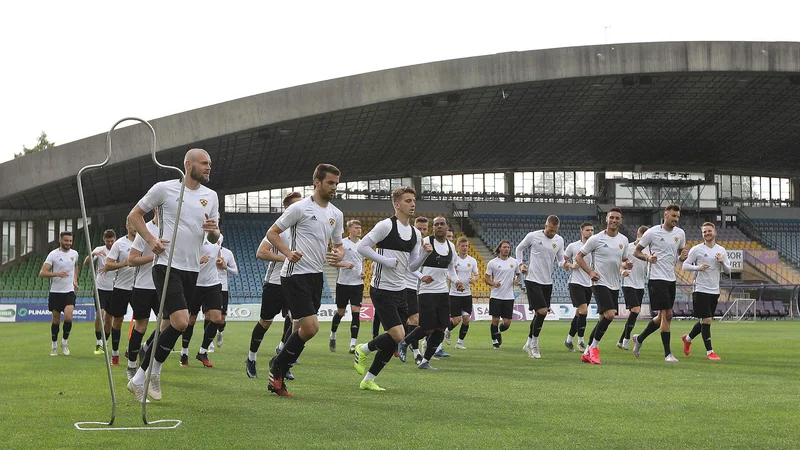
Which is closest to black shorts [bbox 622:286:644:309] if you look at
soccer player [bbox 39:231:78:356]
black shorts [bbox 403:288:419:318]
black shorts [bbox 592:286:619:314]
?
black shorts [bbox 592:286:619:314]

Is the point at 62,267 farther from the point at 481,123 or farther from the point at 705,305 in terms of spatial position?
the point at 481,123

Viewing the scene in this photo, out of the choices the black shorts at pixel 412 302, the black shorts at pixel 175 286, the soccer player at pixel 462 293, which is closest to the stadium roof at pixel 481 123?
the soccer player at pixel 462 293

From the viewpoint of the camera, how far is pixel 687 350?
16.9 m

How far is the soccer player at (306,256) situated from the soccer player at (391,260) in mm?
942

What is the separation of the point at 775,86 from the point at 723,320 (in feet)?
37.1

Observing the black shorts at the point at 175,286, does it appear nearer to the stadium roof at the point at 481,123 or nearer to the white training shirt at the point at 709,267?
the white training shirt at the point at 709,267

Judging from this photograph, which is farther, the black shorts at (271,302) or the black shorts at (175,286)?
the black shorts at (271,302)

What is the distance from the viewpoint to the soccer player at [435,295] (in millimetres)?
13266

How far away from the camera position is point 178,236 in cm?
930

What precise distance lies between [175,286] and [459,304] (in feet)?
31.0

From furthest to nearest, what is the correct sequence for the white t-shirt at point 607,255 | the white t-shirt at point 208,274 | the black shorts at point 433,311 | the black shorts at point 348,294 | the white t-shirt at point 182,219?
the black shorts at point 348,294
the white t-shirt at point 607,255
the white t-shirt at point 208,274
the black shorts at point 433,311
the white t-shirt at point 182,219

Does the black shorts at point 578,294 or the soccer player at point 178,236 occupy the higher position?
the soccer player at point 178,236

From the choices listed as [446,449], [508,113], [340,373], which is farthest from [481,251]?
[446,449]

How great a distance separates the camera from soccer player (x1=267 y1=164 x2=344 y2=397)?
959 cm
